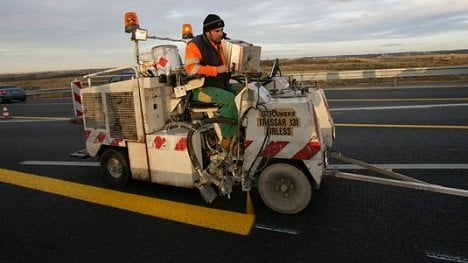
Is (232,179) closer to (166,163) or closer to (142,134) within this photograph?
(166,163)

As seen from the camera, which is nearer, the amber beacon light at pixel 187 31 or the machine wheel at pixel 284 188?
the machine wheel at pixel 284 188

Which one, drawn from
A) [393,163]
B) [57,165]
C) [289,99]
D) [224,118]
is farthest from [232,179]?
[57,165]

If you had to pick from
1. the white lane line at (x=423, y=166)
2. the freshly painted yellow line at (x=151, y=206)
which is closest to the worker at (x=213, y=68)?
the freshly painted yellow line at (x=151, y=206)

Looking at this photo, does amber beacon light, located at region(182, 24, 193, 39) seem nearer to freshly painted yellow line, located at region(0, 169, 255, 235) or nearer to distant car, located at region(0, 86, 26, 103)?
freshly painted yellow line, located at region(0, 169, 255, 235)

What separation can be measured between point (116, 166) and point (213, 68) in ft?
6.44

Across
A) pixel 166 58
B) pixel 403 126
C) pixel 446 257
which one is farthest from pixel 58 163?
pixel 403 126

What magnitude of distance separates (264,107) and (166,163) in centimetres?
146

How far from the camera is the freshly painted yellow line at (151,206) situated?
418cm

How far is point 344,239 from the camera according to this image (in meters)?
3.67

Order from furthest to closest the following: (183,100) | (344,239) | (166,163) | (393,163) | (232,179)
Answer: (393,163) → (183,100) → (166,163) → (232,179) → (344,239)

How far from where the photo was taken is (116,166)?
5473 millimetres

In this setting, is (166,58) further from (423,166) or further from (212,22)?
(423,166)

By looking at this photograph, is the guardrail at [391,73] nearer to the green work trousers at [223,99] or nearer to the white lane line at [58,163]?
the white lane line at [58,163]

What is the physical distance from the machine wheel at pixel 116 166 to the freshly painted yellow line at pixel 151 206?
0.19 meters
